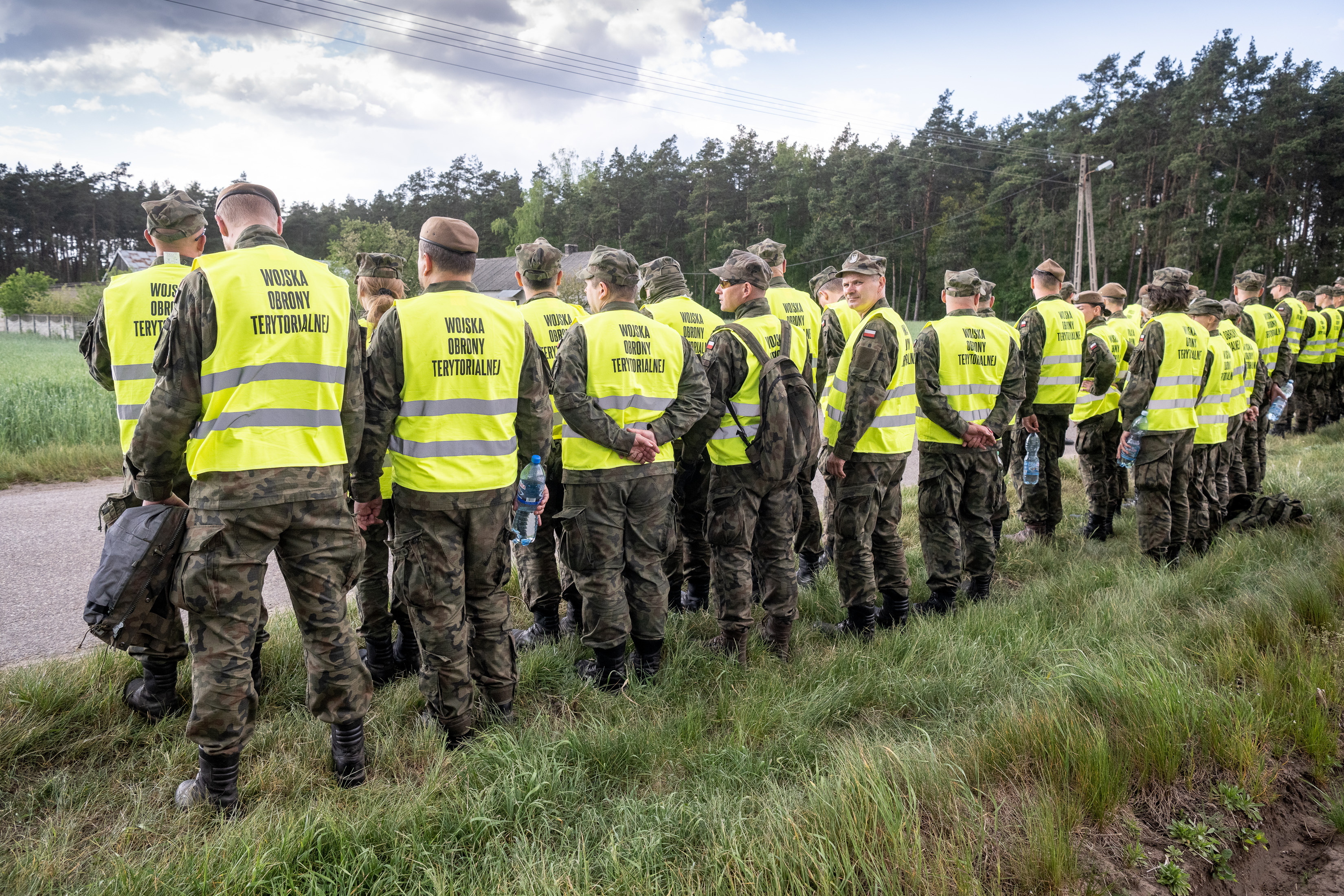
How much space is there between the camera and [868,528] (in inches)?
197

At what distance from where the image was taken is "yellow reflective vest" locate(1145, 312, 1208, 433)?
600 centimetres

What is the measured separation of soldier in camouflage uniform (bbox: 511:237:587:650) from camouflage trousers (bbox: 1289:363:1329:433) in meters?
13.7

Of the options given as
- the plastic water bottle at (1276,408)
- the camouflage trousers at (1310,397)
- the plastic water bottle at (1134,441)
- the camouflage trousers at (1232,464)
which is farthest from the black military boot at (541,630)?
the camouflage trousers at (1310,397)

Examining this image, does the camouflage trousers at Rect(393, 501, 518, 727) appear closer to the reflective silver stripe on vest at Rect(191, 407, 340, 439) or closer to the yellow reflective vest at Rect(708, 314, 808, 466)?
the reflective silver stripe on vest at Rect(191, 407, 340, 439)

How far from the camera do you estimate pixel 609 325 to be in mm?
4145

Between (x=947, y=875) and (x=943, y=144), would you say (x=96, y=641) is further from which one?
(x=943, y=144)

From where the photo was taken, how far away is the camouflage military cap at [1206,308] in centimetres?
660

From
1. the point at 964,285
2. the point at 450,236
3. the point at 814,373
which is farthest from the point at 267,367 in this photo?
the point at 964,285

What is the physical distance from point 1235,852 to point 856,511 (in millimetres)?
2628

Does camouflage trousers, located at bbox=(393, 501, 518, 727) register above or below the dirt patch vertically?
above

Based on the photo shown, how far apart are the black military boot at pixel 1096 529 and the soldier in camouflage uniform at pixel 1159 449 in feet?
2.78

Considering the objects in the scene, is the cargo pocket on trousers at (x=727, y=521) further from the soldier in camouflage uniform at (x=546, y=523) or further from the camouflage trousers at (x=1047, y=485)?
the camouflage trousers at (x=1047, y=485)

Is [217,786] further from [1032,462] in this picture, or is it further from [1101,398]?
[1101,398]

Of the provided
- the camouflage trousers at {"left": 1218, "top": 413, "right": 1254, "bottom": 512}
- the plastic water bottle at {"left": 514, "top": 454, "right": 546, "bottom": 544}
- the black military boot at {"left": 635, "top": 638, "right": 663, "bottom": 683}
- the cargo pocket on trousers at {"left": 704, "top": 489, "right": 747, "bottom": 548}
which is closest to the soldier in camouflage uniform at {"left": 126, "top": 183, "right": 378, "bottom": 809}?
the plastic water bottle at {"left": 514, "top": 454, "right": 546, "bottom": 544}
